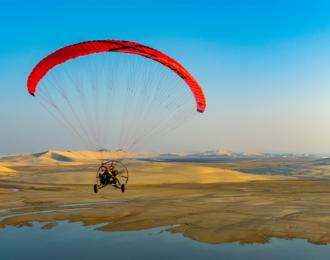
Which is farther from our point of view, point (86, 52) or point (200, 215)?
point (86, 52)

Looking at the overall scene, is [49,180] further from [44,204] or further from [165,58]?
[165,58]

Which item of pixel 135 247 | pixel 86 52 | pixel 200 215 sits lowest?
pixel 135 247

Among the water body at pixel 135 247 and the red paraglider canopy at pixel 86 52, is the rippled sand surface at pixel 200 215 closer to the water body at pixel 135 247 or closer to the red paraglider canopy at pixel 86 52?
the water body at pixel 135 247

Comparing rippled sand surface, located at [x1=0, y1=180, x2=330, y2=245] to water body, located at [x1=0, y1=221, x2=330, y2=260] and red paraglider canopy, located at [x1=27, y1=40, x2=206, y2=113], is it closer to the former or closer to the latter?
water body, located at [x1=0, y1=221, x2=330, y2=260]

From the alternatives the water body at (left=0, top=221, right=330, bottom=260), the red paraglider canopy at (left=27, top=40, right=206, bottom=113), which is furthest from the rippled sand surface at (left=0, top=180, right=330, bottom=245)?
the red paraglider canopy at (left=27, top=40, right=206, bottom=113)

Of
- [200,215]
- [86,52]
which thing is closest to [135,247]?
[200,215]

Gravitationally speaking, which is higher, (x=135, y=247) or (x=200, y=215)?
(x=200, y=215)

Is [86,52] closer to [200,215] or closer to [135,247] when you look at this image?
[200,215]

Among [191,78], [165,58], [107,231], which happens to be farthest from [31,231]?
[191,78]
